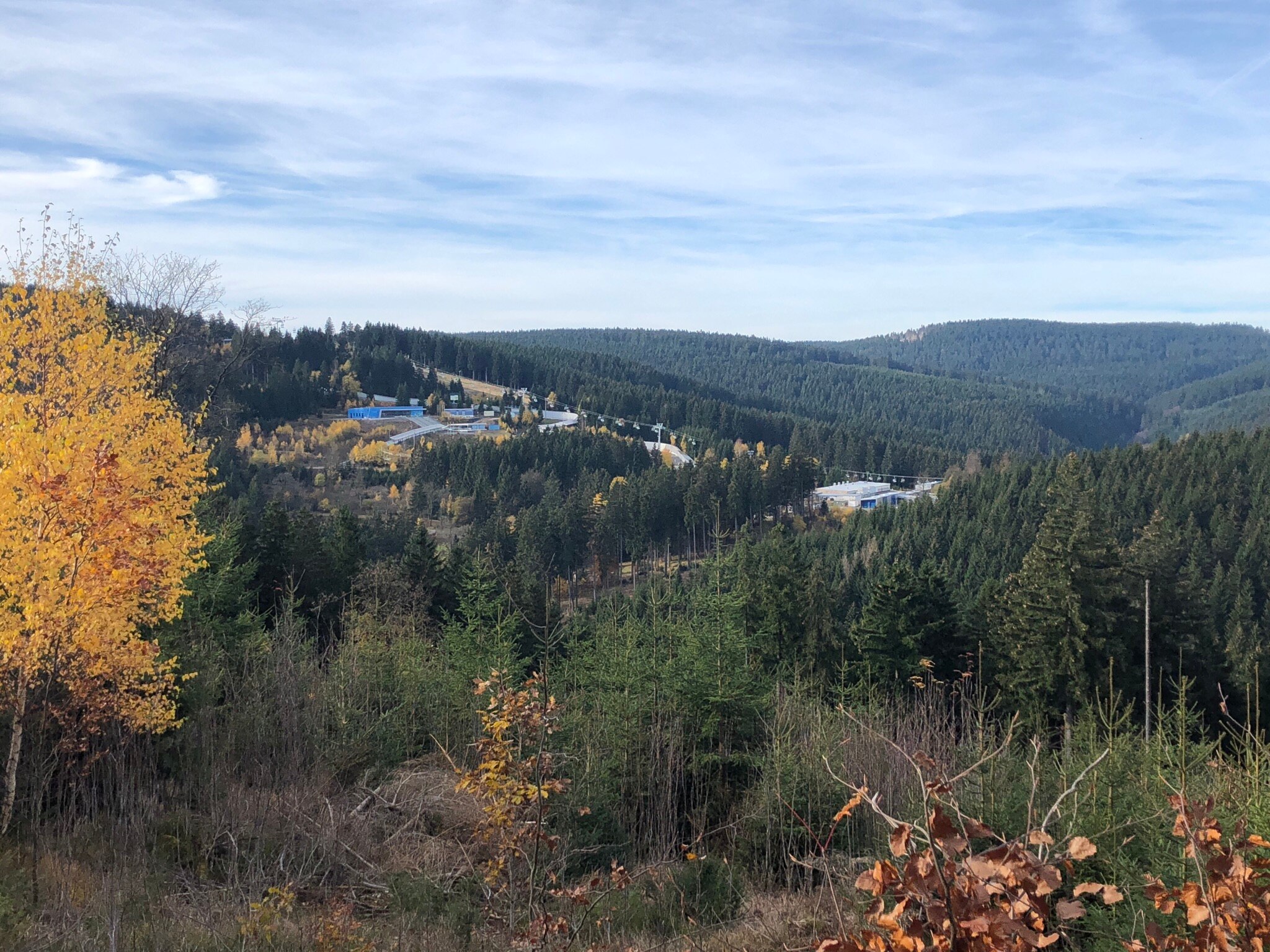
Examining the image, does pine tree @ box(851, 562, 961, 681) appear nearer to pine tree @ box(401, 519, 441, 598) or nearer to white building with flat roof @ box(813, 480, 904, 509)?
pine tree @ box(401, 519, 441, 598)

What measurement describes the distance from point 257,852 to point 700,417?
143393mm

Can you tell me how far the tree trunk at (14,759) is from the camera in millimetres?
Result: 8531

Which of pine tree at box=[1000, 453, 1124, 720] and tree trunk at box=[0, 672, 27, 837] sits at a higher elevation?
tree trunk at box=[0, 672, 27, 837]

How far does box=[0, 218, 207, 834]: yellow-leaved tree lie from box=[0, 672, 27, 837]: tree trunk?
26 millimetres

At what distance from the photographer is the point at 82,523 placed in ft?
28.3

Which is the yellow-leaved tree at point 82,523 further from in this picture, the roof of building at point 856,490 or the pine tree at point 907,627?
the roof of building at point 856,490

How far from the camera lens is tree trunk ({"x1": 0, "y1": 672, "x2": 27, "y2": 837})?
8531 millimetres

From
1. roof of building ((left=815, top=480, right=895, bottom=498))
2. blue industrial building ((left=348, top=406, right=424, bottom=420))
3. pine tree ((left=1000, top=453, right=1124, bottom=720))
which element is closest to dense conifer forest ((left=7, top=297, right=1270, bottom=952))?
pine tree ((left=1000, top=453, right=1124, bottom=720))

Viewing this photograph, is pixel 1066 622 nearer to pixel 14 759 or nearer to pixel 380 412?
pixel 14 759

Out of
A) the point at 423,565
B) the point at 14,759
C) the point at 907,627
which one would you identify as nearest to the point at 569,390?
the point at 423,565

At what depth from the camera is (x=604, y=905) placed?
6.81 m

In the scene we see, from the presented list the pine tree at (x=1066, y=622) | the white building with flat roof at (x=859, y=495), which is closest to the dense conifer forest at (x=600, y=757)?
the pine tree at (x=1066, y=622)

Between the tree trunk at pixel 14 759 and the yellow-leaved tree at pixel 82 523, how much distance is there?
26 mm

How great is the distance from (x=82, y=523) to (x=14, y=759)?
Result: 246 cm
